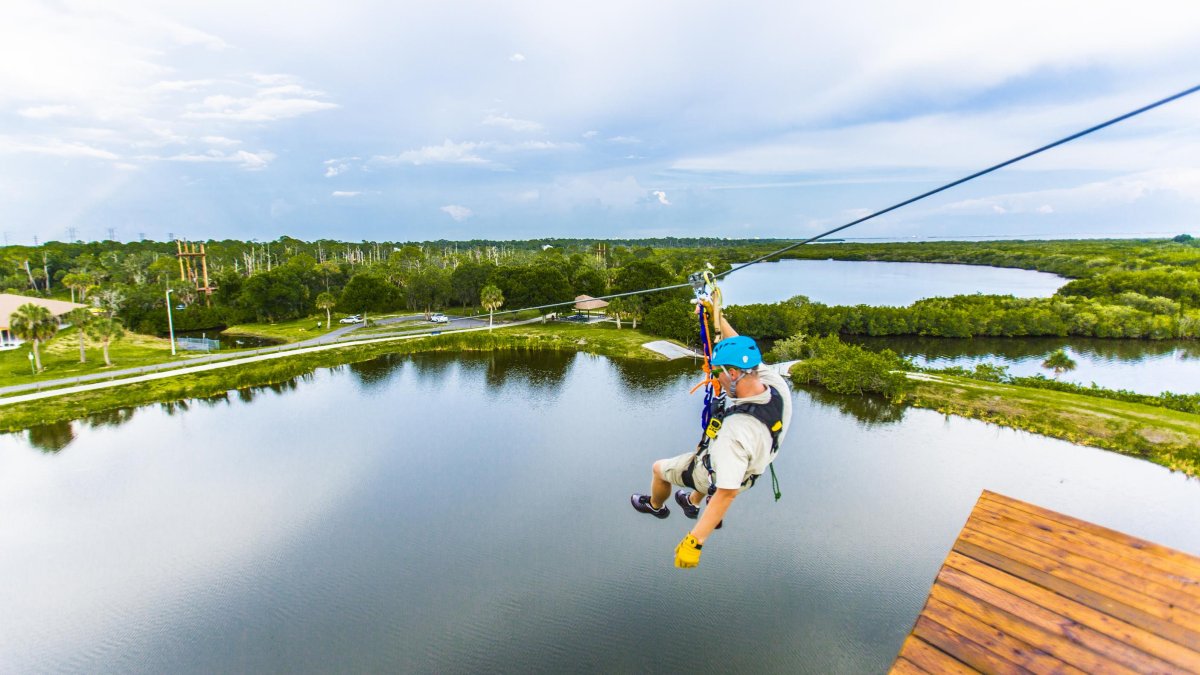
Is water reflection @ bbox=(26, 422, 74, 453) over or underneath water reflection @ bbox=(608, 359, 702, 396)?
over

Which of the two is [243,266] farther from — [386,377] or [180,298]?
[386,377]

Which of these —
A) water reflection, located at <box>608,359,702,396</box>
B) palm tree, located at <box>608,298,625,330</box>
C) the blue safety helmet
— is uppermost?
the blue safety helmet

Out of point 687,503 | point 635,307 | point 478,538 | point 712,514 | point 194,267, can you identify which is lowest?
point 478,538

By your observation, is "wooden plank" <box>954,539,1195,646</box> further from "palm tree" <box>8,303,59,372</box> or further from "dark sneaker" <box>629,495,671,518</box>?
"palm tree" <box>8,303,59,372</box>

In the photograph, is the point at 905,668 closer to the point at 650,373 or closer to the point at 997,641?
the point at 997,641

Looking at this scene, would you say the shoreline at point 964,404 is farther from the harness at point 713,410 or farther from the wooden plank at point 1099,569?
the harness at point 713,410

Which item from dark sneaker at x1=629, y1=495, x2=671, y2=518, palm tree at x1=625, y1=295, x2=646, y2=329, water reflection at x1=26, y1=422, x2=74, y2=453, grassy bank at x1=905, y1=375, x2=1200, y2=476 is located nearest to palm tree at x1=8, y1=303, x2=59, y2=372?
water reflection at x1=26, y1=422, x2=74, y2=453

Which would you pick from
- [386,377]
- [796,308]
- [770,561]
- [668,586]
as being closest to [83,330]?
[386,377]

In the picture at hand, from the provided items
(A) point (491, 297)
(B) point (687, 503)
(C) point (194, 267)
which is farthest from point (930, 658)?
(C) point (194, 267)
